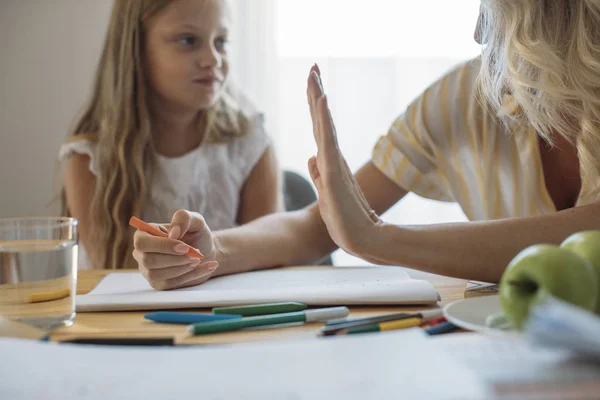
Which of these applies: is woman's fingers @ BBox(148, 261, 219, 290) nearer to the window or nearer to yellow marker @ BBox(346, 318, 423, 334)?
yellow marker @ BBox(346, 318, 423, 334)

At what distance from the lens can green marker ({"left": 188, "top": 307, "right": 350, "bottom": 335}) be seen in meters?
0.65

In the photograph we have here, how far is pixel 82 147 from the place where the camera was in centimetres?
174

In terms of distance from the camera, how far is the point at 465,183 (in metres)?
1.32

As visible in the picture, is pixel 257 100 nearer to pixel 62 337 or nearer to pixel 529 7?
pixel 529 7

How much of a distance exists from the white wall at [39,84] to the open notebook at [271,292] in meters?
1.66

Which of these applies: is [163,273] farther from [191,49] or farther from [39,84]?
[39,84]

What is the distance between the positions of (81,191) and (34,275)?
3.50 feet

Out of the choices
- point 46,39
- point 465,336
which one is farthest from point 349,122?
point 465,336

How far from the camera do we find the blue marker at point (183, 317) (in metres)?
Answer: 0.70

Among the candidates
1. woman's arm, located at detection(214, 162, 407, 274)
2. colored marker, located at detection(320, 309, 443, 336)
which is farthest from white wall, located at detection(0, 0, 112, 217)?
colored marker, located at detection(320, 309, 443, 336)

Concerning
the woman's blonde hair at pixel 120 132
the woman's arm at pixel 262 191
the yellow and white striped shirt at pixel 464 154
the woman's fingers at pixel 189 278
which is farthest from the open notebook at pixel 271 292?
the woman's arm at pixel 262 191

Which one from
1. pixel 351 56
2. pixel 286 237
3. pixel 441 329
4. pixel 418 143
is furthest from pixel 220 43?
pixel 441 329

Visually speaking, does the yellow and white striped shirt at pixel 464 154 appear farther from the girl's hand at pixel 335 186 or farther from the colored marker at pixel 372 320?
the colored marker at pixel 372 320

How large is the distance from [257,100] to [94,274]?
5.18ft
